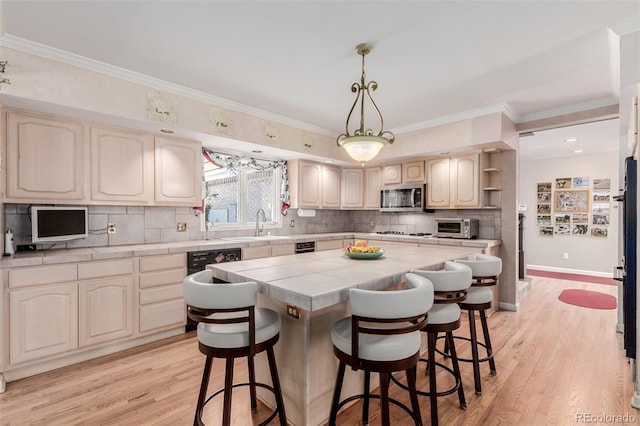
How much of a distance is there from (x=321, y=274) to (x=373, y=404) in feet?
3.20

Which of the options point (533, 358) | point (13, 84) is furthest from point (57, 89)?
point (533, 358)

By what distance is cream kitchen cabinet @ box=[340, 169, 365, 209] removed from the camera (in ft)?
17.9

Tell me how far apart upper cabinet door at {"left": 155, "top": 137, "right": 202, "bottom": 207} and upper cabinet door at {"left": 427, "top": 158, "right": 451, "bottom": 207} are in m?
3.27

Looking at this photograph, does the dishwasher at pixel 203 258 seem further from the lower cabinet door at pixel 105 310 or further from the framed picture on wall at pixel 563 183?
the framed picture on wall at pixel 563 183

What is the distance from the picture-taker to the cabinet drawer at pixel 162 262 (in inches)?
117

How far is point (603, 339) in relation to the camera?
3096 mm

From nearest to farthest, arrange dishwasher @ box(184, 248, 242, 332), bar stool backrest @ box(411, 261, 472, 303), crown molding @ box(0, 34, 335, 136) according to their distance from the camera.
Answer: bar stool backrest @ box(411, 261, 472, 303) < crown molding @ box(0, 34, 335, 136) < dishwasher @ box(184, 248, 242, 332)

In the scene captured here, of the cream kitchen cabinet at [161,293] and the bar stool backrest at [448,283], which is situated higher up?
the bar stool backrest at [448,283]

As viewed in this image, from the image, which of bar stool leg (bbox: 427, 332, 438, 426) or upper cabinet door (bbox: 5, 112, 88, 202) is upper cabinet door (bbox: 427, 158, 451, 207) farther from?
upper cabinet door (bbox: 5, 112, 88, 202)

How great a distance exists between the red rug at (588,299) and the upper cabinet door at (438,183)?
227 cm

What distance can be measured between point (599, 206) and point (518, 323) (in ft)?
13.6

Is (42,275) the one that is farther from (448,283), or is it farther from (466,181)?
(466,181)

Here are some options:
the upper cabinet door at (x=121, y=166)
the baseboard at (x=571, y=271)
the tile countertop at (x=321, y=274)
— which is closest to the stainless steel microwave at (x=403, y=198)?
the tile countertop at (x=321, y=274)

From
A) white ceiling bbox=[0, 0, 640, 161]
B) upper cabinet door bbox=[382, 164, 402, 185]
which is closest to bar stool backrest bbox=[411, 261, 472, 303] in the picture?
white ceiling bbox=[0, 0, 640, 161]
